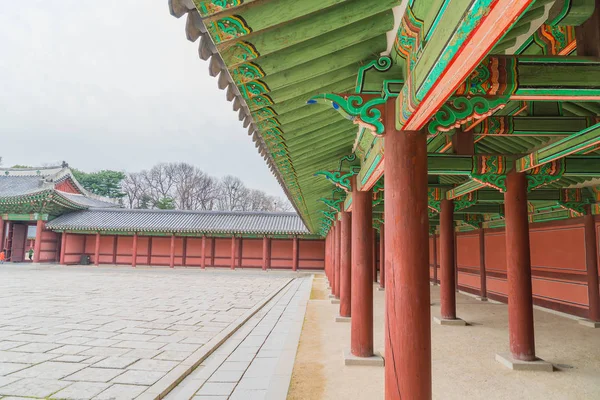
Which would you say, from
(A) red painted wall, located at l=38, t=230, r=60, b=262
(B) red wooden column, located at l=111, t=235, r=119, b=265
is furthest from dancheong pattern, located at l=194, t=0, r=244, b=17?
(A) red painted wall, located at l=38, t=230, r=60, b=262

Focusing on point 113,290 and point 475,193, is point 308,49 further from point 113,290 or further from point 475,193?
point 113,290

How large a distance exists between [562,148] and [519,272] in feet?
6.18

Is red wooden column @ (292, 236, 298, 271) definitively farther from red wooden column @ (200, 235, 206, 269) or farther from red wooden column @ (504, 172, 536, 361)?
red wooden column @ (504, 172, 536, 361)

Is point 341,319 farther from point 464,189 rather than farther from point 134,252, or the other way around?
point 134,252

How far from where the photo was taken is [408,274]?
2893mm

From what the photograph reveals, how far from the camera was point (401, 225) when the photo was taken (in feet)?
9.51

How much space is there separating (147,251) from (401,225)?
96.4ft

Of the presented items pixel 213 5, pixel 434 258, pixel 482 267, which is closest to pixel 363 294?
pixel 213 5

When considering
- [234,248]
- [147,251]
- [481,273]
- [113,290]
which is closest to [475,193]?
[481,273]

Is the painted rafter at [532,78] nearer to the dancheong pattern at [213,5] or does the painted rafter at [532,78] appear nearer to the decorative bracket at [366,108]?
the decorative bracket at [366,108]

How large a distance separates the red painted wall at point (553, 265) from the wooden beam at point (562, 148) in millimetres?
4758

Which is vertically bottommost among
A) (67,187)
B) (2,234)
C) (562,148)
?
(2,234)

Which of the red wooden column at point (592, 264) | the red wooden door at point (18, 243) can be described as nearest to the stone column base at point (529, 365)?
the red wooden column at point (592, 264)

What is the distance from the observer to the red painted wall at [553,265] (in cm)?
908
